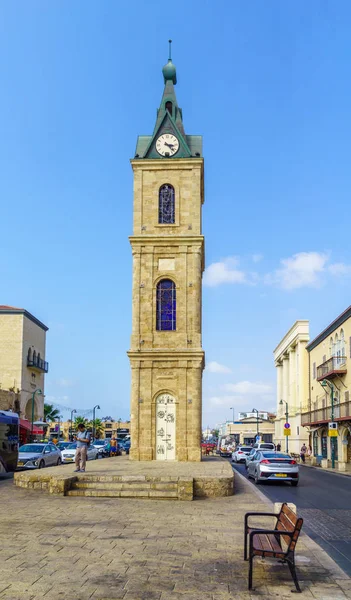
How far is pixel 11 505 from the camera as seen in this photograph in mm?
14945

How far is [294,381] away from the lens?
2704 inches

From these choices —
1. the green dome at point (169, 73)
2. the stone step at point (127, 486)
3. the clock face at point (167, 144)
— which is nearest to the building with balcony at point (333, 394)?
the clock face at point (167, 144)

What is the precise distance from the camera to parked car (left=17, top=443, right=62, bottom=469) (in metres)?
29.6

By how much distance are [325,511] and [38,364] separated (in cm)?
5037

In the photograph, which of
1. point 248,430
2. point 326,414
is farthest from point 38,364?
point 248,430

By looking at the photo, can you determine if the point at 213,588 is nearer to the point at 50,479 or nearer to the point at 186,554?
the point at 186,554

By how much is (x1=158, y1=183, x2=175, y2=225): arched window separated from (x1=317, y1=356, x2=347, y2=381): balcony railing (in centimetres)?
1984

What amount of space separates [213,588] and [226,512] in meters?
7.27

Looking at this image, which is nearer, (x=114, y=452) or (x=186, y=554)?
(x=186, y=554)

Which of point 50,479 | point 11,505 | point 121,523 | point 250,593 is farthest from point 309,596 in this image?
point 50,479

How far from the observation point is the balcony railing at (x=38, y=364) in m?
60.7

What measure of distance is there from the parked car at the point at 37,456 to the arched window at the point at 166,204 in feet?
42.0

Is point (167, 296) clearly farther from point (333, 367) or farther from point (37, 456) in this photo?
point (333, 367)

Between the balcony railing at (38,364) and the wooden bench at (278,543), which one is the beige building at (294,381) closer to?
the balcony railing at (38,364)
